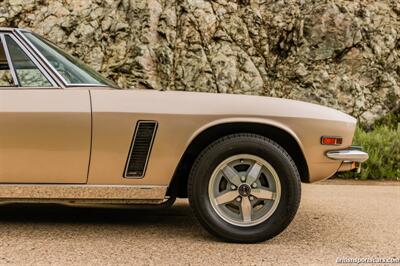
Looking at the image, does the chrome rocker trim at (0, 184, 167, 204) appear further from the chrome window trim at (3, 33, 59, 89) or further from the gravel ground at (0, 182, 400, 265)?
the chrome window trim at (3, 33, 59, 89)

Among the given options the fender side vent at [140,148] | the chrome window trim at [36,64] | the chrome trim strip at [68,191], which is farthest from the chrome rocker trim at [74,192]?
the chrome window trim at [36,64]

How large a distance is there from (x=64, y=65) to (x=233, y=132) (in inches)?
53.7

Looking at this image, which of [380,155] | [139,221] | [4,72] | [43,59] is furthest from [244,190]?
[380,155]

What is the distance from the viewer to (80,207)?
198 inches

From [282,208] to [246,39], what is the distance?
754cm

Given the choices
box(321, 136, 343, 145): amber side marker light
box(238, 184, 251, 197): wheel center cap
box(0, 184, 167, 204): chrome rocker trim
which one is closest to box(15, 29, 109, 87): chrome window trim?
box(0, 184, 167, 204): chrome rocker trim

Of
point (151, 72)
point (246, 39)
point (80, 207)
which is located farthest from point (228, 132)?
point (246, 39)

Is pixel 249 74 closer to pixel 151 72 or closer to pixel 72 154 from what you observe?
pixel 151 72

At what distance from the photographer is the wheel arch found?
3637 mm

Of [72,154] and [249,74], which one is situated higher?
[72,154]

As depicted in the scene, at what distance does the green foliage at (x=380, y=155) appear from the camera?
7781mm

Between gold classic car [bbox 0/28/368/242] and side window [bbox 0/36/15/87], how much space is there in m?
0.08

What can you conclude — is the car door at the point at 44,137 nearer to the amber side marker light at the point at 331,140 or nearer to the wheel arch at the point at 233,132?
the wheel arch at the point at 233,132

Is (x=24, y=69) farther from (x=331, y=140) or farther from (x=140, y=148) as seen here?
(x=331, y=140)
